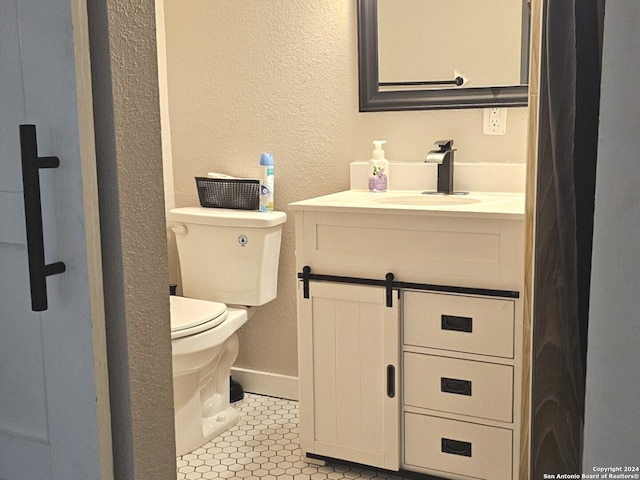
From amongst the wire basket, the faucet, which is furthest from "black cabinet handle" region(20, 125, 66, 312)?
the wire basket

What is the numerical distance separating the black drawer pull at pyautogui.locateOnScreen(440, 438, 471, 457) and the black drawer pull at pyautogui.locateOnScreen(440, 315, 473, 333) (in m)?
0.34

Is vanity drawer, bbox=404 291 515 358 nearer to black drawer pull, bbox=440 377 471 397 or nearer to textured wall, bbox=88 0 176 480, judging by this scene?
black drawer pull, bbox=440 377 471 397

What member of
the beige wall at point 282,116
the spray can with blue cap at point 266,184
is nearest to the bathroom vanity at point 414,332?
the beige wall at point 282,116

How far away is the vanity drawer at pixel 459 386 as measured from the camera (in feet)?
6.83

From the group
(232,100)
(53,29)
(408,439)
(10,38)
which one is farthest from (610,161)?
(232,100)

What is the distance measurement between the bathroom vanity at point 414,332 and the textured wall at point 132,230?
91 cm

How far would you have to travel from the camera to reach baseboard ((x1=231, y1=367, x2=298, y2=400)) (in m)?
2.96

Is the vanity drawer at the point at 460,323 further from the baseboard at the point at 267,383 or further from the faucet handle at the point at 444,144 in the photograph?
the baseboard at the point at 267,383

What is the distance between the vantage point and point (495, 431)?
2111mm

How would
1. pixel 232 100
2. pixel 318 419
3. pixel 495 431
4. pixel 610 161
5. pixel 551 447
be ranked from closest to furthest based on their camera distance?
pixel 610 161 < pixel 551 447 < pixel 495 431 < pixel 318 419 < pixel 232 100

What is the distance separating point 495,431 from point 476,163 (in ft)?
2.92

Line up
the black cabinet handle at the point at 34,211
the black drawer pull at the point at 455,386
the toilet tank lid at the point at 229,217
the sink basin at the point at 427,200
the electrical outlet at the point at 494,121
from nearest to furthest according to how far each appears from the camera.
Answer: the black cabinet handle at the point at 34,211
the black drawer pull at the point at 455,386
the sink basin at the point at 427,200
the electrical outlet at the point at 494,121
the toilet tank lid at the point at 229,217

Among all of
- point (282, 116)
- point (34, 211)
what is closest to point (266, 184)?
point (282, 116)

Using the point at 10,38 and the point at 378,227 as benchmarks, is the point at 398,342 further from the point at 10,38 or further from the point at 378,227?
the point at 10,38
